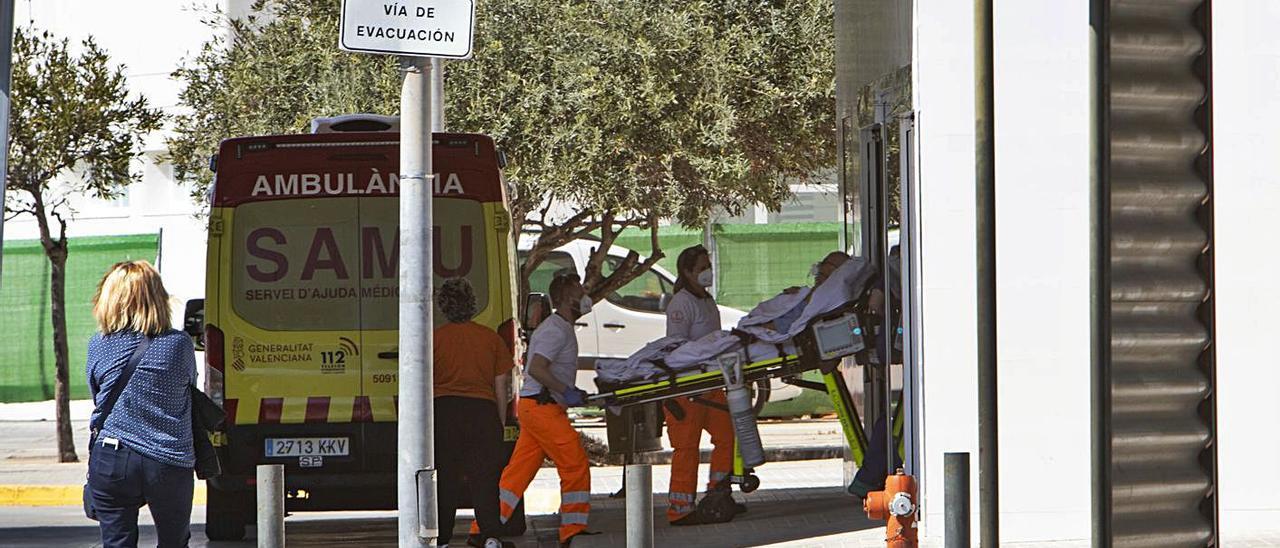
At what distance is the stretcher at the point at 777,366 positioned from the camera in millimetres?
10375

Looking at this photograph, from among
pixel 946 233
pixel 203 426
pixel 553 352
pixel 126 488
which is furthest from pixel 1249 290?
pixel 126 488

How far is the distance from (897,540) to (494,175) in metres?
4.70

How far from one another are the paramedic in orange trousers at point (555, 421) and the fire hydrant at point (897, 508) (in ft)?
13.0

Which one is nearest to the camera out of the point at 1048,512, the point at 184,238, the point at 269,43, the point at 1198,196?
the point at 1198,196

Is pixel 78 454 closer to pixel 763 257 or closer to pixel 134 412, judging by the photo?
pixel 763 257

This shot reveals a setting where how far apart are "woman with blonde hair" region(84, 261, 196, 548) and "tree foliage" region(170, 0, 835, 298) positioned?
745cm

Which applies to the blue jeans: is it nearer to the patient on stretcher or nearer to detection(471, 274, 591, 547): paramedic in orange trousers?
detection(471, 274, 591, 547): paramedic in orange trousers

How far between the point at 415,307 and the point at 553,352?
296 centimetres

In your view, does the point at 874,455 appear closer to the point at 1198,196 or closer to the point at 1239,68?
the point at 1239,68

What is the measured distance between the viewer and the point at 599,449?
49.9 ft

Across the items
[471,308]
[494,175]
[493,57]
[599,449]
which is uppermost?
[493,57]

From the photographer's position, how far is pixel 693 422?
10852 mm

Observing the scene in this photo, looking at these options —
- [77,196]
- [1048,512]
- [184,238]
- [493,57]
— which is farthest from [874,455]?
[77,196]

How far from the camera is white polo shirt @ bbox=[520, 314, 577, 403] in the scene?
9.76m
